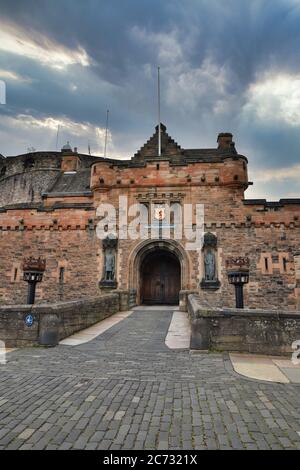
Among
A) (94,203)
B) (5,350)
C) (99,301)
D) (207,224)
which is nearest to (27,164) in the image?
(94,203)

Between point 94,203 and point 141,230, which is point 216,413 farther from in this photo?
point 94,203

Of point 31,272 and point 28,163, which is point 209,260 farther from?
point 28,163

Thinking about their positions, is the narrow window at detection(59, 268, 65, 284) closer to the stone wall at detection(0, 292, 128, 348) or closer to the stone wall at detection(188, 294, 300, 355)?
the stone wall at detection(0, 292, 128, 348)

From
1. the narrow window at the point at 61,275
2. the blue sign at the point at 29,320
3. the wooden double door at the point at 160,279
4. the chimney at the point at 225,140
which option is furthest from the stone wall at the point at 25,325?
the chimney at the point at 225,140

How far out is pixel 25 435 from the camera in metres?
3.07

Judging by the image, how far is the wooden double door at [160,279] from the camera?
19625mm

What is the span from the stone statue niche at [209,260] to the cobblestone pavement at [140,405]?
34.6 feet

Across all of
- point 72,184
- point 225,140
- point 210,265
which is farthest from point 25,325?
point 225,140

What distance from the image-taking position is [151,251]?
60.7ft

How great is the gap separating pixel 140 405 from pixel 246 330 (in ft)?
12.0

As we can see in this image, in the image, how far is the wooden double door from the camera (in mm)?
19625

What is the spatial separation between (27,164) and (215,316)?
102 ft

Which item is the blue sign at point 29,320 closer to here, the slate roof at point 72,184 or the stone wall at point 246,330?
the stone wall at point 246,330

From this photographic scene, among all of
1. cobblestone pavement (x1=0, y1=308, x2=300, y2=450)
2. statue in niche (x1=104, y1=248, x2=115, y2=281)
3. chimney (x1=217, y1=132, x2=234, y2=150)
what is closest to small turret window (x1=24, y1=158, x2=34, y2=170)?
statue in niche (x1=104, y1=248, x2=115, y2=281)
